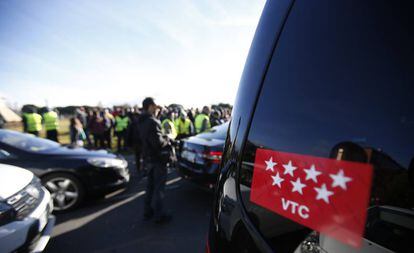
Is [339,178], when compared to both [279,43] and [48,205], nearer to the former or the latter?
[279,43]

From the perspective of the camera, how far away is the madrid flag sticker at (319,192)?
1.91 ft

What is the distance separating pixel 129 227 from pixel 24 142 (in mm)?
2633

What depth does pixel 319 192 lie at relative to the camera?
64 centimetres

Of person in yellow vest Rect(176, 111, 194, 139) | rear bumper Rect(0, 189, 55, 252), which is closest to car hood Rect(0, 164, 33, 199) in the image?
rear bumper Rect(0, 189, 55, 252)

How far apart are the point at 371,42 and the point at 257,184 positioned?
60cm

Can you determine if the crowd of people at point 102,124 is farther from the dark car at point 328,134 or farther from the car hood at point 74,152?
the dark car at point 328,134

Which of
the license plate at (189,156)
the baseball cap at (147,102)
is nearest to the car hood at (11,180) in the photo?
the baseball cap at (147,102)

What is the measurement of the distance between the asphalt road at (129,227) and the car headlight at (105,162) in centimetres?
67

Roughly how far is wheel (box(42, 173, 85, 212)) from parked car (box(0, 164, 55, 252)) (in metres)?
0.98

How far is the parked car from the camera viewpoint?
1968mm

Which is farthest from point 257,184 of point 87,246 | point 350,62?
point 87,246

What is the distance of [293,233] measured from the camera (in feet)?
2.29

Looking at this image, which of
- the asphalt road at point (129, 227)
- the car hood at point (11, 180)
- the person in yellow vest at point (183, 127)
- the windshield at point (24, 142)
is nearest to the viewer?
the car hood at point (11, 180)

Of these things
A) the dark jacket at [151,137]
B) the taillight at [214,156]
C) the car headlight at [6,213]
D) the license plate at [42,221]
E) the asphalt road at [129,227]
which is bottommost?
the asphalt road at [129,227]
